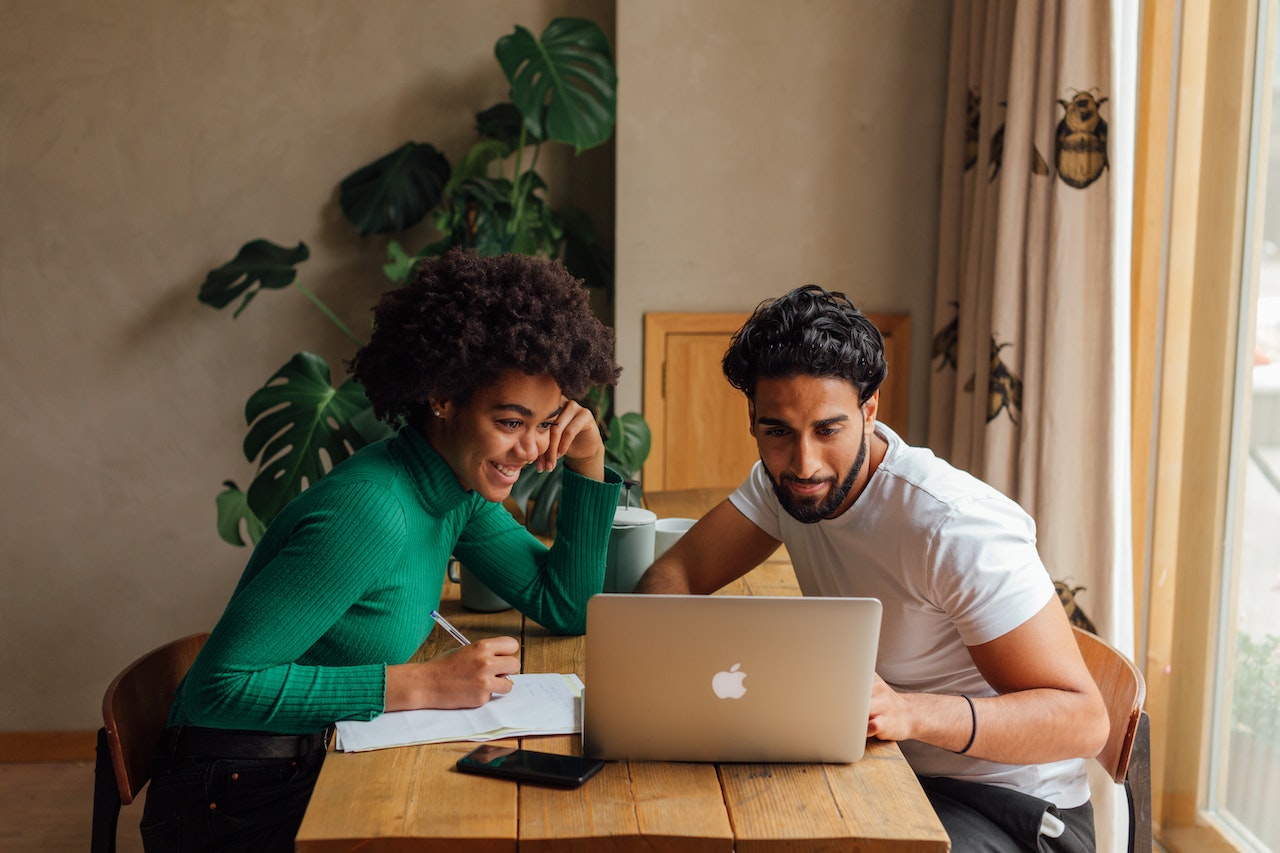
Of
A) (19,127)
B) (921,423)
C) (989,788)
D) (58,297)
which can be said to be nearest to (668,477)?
(921,423)

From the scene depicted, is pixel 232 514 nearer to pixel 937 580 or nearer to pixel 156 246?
pixel 156 246

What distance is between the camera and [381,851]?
1010 millimetres

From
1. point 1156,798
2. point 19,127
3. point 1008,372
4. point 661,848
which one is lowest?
point 1156,798

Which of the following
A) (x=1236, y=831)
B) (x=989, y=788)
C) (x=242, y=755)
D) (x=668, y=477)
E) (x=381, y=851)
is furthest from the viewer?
(x=668, y=477)

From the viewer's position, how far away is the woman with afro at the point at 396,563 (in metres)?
1.25

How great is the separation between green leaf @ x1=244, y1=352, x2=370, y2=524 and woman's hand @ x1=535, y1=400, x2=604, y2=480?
73 centimetres

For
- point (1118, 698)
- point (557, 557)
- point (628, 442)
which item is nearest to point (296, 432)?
point (628, 442)

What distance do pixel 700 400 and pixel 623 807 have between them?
1787 mm

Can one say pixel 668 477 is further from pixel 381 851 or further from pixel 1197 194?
pixel 381 851

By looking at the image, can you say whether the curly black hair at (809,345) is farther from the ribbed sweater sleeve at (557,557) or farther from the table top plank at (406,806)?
the table top plank at (406,806)

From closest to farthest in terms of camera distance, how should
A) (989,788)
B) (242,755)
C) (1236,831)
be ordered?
(242,755) < (989,788) < (1236,831)

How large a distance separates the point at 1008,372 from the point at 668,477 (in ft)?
2.94

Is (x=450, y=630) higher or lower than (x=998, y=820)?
higher

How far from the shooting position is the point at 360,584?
4.28ft
